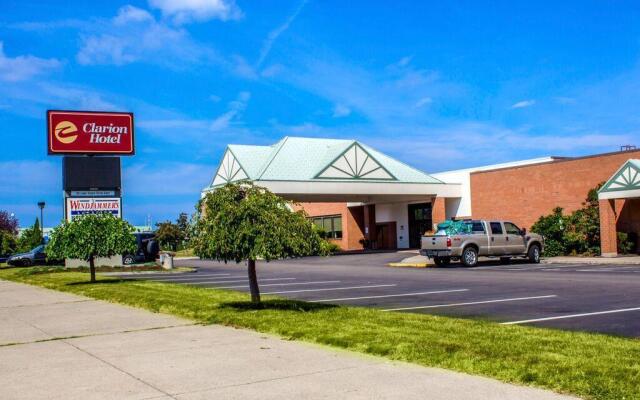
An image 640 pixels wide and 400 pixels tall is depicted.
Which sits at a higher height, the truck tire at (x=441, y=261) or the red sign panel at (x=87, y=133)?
the red sign panel at (x=87, y=133)

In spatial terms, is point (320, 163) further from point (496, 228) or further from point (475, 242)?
point (475, 242)

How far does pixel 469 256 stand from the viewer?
29500 mm

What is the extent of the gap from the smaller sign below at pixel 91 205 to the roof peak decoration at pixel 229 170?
14.5 meters

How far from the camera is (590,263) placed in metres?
30.1

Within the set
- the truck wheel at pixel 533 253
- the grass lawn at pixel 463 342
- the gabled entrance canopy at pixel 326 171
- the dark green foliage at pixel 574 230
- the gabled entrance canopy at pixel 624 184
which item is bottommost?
the grass lawn at pixel 463 342

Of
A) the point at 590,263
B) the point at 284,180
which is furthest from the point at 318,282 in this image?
the point at 284,180

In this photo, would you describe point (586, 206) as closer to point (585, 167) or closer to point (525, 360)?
point (585, 167)

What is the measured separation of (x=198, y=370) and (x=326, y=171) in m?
39.9

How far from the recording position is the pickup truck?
29.4 m

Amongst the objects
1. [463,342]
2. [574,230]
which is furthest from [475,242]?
[463,342]

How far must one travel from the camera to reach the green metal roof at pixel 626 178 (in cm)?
3266

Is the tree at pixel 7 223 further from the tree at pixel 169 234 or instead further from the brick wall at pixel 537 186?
the brick wall at pixel 537 186

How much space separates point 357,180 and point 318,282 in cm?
2660

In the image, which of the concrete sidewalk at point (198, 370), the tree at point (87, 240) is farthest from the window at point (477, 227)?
the concrete sidewalk at point (198, 370)
